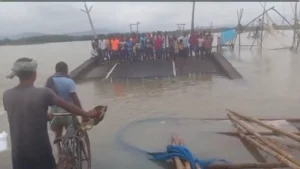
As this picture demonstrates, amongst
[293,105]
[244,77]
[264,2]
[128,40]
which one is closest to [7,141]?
[293,105]

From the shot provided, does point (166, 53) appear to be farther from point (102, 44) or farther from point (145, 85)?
point (145, 85)

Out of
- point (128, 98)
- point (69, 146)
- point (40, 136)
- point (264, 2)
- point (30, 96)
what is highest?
point (264, 2)

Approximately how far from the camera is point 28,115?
322cm

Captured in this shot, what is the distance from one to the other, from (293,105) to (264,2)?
71.9 ft

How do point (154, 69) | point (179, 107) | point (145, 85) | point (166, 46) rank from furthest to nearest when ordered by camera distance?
point (166, 46)
point (154, 69)
point (145, 85)
point (179, 107)

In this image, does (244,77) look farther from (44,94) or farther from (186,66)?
(44,94)

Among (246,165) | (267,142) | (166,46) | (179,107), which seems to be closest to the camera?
(246,165)

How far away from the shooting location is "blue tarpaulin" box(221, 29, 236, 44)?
87.9 ft

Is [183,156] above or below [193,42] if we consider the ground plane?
below

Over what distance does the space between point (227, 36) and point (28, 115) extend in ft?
82.9

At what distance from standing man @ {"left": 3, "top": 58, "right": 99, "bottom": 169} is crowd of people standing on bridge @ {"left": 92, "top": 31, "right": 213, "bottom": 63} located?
15665 mm

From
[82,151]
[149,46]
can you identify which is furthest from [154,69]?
[82,151]

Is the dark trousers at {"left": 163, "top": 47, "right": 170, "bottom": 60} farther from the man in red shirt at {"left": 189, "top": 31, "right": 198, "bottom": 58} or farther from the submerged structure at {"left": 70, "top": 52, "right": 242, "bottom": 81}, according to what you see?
the man in red shirt at {"left": 189, "top": 31, "right": 198, "bottom": 58}

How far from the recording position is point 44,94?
10.5 feet
